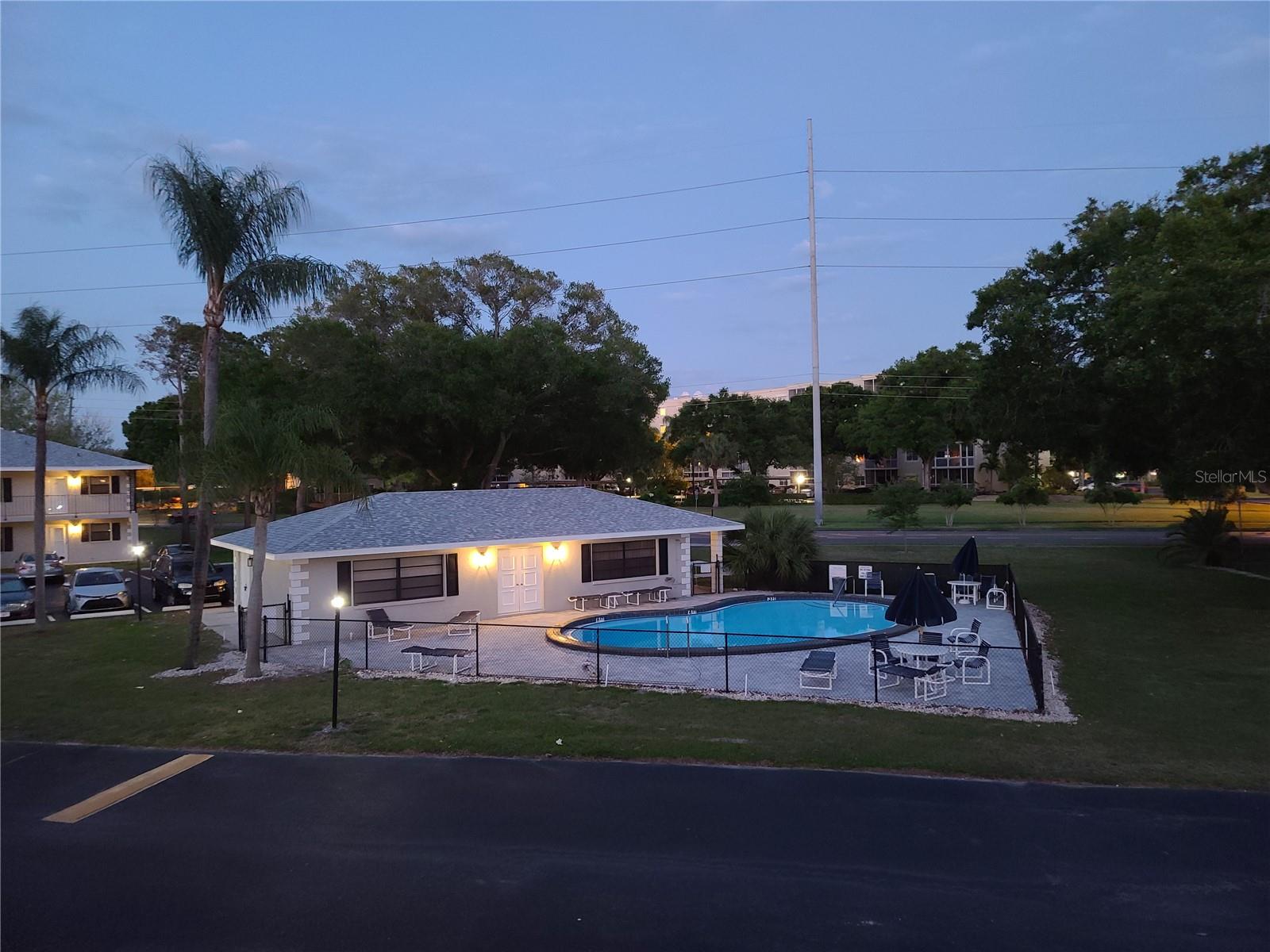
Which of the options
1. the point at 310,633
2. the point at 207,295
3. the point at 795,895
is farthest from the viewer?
the point at 310,633

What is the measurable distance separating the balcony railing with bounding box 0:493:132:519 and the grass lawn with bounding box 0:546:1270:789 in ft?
76.7

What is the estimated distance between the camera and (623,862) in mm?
7719

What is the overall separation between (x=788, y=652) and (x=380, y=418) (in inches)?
1132

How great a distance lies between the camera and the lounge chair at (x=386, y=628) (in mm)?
20109

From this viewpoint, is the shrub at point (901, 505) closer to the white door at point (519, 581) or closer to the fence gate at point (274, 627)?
the white door at point (519, 581)

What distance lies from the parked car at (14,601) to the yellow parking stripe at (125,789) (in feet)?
61.6

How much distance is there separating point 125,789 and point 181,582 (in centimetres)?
2015

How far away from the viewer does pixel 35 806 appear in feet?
30.6

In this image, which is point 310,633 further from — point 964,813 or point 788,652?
point 964,813

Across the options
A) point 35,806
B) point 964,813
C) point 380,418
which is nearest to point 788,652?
point 964,813

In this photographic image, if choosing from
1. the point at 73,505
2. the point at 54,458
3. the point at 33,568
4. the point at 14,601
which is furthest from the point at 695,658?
the point at 54,458

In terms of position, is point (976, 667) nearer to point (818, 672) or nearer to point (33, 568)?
point (818, 672)

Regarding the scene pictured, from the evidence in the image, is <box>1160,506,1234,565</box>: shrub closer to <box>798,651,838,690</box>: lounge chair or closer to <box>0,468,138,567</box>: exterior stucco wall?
<box>798,651,838,690</box>: lounge chair

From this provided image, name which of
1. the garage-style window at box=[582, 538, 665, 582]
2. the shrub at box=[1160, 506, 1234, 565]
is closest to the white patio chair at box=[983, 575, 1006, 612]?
the garage-style window at box=[582, 538, 665, 582]
